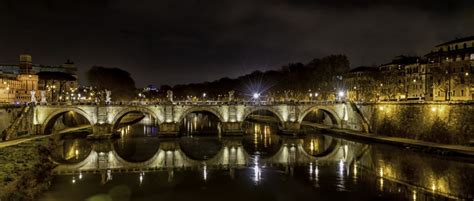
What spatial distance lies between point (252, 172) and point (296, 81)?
171ft

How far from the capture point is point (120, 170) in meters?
30.1

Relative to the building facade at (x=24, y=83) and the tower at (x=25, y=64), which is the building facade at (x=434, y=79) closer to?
the building facade at (x=24, y=83)

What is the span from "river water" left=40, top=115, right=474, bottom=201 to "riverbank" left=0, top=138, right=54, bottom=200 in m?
0.94

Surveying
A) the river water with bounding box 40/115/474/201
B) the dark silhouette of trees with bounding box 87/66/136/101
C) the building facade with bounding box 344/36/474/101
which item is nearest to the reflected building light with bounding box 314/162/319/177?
the river water with bounding box 40/115/474/201

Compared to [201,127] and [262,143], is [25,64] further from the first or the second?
[262,143]

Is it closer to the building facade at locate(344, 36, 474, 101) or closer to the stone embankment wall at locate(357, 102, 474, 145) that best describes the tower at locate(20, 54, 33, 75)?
the building facade at locate(344, 36, 474, 101)

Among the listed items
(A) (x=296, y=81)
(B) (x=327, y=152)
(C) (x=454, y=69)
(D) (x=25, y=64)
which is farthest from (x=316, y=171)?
(D) (x=25, y=64)

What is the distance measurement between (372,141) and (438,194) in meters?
21.9

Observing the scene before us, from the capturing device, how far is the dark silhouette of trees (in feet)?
265

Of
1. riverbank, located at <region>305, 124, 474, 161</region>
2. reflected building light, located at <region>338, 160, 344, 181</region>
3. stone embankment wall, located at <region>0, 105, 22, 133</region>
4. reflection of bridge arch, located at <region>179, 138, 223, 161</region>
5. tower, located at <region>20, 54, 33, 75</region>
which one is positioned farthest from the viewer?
tower, located at <region>20, 54, 33, 75</region>

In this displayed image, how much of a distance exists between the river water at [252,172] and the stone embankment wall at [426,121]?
4.15m

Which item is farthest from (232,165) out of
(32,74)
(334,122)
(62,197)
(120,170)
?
(32,74)

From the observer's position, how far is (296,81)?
79.3 metres

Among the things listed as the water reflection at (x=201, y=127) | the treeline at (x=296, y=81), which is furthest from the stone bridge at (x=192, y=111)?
the treeline at (x=296, y=81)
